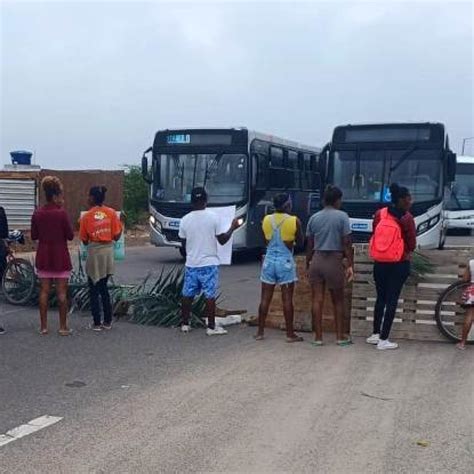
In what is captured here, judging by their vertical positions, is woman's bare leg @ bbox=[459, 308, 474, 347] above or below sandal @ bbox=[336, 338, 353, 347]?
above

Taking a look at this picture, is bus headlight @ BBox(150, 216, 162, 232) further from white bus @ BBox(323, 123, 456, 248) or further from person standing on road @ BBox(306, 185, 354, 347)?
person standing on road @ BBox(306, 185, 354, 347)

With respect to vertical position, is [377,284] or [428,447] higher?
[377,284]

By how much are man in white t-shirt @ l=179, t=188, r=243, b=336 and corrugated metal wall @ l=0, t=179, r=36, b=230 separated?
13203mm

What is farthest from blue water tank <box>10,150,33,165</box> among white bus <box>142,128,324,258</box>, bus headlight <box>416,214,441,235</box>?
bus headlight <box>416,214,441,235</box>

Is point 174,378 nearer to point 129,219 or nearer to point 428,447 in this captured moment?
point 428,447

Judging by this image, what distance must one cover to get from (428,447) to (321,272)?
3.60m

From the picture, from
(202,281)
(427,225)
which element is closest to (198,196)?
(202,281)

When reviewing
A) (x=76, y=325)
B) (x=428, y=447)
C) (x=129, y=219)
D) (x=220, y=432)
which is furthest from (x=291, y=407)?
(x=129, y=219)

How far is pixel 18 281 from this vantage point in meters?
11.2

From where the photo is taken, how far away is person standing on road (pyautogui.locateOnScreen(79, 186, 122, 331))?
9.23 metres

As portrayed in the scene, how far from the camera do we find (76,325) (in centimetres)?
968

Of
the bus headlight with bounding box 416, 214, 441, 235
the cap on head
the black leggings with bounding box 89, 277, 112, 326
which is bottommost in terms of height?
the black leggings with bounding box 89, 277, 112, 326

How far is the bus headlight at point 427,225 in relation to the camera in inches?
601

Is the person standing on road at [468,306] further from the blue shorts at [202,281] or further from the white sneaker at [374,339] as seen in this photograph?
the blue shorts at [202,281]
